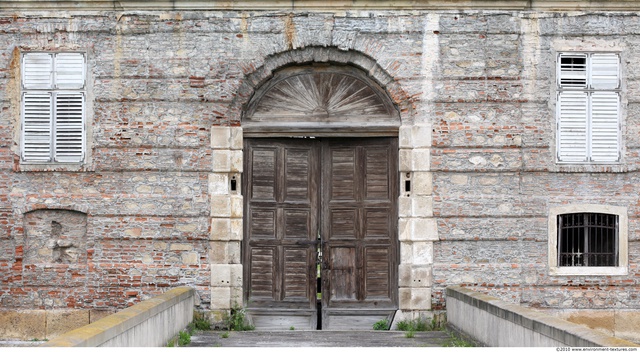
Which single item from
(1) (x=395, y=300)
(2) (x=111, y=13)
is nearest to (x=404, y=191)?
(1) (x=395, y=300)

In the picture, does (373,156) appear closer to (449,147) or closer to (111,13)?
(449,147)

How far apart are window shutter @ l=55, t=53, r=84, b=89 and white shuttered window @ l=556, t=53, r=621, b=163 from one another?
711 cm

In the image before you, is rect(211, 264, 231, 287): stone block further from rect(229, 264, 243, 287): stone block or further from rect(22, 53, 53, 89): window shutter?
rect(22, 53, 53, 89): window shutter

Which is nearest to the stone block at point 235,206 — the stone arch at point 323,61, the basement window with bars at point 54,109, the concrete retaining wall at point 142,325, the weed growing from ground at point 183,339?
the stone arch at point 323,61

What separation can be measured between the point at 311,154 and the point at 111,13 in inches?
143

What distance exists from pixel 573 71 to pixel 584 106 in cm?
55

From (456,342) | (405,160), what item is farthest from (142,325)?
(405,160)

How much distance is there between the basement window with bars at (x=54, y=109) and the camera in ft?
43.3

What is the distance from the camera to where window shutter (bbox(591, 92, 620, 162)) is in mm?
13258

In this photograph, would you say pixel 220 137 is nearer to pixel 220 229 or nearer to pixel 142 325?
pixel 220 229

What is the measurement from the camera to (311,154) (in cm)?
1352

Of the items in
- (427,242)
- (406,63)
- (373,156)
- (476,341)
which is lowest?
(476,341)

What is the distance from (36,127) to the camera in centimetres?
1323

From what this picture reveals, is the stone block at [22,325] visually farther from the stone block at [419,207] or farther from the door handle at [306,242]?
the stone block at [419,207]
